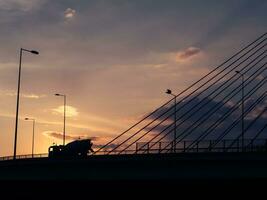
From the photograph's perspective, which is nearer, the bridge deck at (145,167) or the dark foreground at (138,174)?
the bridge deck at (145,167)

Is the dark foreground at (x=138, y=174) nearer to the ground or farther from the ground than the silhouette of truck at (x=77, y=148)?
nearer to the ground

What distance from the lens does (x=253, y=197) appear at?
61875 millimetres

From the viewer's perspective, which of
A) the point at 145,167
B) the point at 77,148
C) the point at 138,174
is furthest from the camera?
the point at 77,148

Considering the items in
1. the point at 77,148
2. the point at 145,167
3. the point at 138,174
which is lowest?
the point at 138,174

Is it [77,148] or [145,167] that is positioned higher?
[77,148]

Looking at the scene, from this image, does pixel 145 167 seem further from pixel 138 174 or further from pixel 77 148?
pixel 77 148

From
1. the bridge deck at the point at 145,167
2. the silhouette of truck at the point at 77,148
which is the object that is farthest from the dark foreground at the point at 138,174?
the silhouette of truck at the point at 77,148

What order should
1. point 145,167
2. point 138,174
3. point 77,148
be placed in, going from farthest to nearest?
point 77,148 < point 138,174 < point 145,167

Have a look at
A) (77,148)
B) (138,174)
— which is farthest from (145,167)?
(77,148)

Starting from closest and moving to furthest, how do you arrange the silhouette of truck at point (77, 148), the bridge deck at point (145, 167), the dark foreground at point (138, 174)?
the bridge deck at point (145, 167), the dark foreground at point (138, 174), the silhouette of truck at point (77, 148)

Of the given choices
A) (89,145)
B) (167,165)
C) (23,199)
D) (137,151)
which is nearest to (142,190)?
(137,151)

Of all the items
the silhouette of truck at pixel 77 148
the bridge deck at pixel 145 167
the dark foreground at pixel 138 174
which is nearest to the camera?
the bridge deck at pixel 145 167

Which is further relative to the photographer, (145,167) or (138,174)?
(138,174)

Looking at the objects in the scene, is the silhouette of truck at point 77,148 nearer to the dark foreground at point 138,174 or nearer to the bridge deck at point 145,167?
the dark foreground at point 138,174
